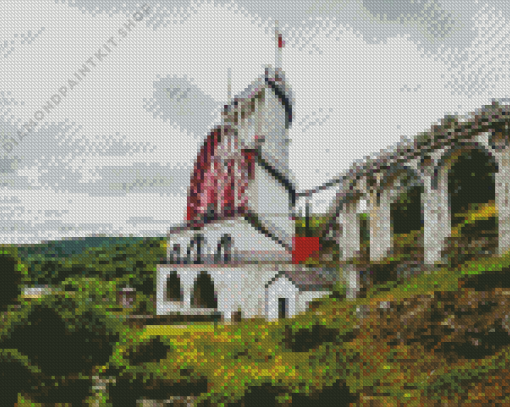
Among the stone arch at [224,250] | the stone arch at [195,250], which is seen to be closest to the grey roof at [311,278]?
the stone arch at [224,250]

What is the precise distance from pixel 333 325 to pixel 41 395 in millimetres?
12167

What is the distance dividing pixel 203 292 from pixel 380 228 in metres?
13.4

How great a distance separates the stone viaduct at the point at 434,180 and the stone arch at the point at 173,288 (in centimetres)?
1187

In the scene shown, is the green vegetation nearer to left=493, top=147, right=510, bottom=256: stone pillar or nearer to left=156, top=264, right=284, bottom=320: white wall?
left=493, top=147, right=510, bottom=256: stone pillar

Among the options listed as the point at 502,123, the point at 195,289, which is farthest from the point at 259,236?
the point at 502,123

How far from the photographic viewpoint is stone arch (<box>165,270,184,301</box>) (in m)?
38.2

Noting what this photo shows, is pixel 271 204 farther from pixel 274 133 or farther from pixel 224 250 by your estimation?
pixel 274 133

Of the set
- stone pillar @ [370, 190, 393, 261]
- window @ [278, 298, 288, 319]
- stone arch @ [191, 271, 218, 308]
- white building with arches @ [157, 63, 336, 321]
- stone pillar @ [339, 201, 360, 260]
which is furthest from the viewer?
stone arch @ [191, 271, 218, 308]

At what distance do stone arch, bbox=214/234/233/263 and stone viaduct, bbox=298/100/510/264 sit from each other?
7.09m

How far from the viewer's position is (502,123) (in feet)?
72.8

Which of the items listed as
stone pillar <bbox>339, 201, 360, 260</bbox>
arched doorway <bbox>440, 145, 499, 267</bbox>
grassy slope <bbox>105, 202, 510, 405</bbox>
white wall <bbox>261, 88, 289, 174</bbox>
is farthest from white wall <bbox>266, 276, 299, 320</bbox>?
white wall <bbox>261, 88, 289, 174</bbox>

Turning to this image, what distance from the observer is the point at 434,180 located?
25578 millimetres

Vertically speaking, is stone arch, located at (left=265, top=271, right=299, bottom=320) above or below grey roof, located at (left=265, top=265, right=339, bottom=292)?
below

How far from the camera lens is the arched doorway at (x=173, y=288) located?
38.2m
